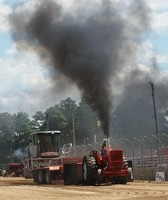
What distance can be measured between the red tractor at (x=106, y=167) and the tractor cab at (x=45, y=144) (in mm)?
8955

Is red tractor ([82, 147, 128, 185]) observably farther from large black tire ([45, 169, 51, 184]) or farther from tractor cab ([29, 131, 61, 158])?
tractor cab ([29, 131, 61, 158])

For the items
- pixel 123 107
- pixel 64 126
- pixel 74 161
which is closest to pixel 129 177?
pixel 74 161

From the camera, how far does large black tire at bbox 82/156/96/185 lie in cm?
2530

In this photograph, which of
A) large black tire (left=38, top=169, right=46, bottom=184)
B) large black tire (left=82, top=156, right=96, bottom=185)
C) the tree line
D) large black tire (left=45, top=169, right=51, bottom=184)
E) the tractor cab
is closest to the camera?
large black tire (left=82, top=156, right=96, bottom=185)

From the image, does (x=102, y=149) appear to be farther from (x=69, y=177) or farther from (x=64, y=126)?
(x=64, y=126)

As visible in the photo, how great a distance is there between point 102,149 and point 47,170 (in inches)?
246

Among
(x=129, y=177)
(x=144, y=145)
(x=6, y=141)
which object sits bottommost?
(x=129, y=177)

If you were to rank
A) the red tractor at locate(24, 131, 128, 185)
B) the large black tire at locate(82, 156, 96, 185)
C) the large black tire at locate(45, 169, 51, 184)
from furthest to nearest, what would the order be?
1. the large black tire at locate(45, 169, 51, 184)
2. the red tractor at locate(24, 131, 128, 185)
3. the large black tire at locate(82, 156, 96, 185)

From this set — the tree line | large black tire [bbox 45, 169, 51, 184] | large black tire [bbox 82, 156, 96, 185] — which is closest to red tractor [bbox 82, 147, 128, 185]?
large black tire [bbox 82, 156, 96, 185]

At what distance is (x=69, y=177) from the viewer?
93.9 feet

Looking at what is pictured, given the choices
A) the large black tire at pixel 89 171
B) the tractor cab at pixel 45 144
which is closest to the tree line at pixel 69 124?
the tractor cab at pixel 45 144

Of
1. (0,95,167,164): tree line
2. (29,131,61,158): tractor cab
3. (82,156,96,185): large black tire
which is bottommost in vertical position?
(82,156,96,185): large black tire

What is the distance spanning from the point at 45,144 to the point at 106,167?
401 inches

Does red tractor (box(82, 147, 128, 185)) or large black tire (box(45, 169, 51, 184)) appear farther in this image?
large black tire (box(45, 169, 51, 184))
